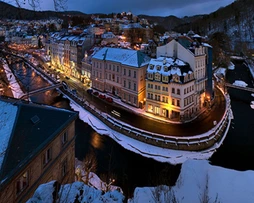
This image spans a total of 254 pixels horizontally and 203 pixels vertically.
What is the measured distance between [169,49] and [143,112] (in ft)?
27.0

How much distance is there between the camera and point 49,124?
34.4 feet

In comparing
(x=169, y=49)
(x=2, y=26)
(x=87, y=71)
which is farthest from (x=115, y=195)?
(x=87, y=71)

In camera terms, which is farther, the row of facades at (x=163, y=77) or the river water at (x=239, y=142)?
the row of facades at (x=163, y=77)

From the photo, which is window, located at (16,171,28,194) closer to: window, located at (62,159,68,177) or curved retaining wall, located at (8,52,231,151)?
window, located at (62,159,68,177)

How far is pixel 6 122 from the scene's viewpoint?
30.8 ft

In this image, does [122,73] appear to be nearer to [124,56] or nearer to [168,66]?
[124,56]

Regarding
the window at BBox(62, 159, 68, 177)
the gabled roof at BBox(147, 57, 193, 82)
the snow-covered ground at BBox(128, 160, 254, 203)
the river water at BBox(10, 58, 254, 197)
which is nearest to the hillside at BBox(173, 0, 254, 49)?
the gabled roof at BBox(147, 57, 193, 82)

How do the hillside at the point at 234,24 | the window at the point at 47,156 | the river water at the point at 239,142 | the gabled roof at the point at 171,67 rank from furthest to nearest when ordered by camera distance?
the hillside at the point at 234,24 → the gabled roof at the point at 171,67 → the river water at the point at 239,142 → the window at the point at 47,156

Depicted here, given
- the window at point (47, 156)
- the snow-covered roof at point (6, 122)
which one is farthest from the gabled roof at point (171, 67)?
the snow-covered roof at point (6, 122)

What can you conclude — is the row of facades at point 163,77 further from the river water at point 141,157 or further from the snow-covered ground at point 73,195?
the snow-covered ground at point 73,195

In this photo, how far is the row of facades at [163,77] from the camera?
24609 millimetres

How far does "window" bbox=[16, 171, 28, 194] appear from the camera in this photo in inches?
318

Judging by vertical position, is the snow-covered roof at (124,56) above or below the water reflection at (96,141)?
above

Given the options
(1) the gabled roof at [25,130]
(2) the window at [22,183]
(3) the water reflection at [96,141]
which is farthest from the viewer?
(3) the water reflection at [96,141]
